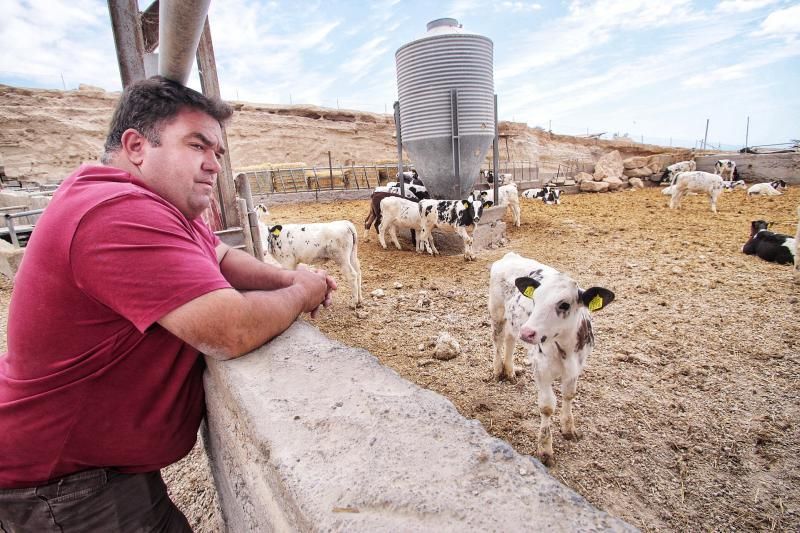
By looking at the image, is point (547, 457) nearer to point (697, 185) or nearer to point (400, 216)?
point (400, 216)

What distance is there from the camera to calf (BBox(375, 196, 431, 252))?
8203 millimetres

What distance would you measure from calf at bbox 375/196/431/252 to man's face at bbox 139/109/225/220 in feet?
22.6

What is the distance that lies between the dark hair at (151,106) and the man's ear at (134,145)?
0.02 m

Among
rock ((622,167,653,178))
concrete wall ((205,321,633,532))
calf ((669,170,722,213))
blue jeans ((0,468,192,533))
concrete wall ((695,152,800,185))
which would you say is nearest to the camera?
concrete wall ((205,321,633,532))

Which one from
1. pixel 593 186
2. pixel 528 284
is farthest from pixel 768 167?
pixel 528 284

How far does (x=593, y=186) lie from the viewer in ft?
58.1

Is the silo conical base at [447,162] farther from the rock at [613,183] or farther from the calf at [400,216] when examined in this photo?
the rock at [613,183]

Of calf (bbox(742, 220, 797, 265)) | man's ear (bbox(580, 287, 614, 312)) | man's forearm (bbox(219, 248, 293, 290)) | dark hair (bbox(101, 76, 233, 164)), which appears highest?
dark hair (bbox(101, 76, 233, 164))

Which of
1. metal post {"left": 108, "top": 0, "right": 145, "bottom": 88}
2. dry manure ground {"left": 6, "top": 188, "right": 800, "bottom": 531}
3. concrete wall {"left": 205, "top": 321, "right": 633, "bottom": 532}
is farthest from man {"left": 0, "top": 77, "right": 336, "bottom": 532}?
metal post {"left": 108, "top": 0, "right": 145, "bottom": 88}

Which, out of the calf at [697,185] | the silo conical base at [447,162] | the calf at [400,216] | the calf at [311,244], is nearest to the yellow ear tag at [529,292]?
the calf at [311,244]

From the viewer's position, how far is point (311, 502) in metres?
0.80

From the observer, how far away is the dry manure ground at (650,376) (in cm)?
227

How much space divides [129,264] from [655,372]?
389 cm

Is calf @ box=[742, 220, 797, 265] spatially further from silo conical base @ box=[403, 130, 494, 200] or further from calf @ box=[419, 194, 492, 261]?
silo conical base @ box=[403, 130, 494, 200]
